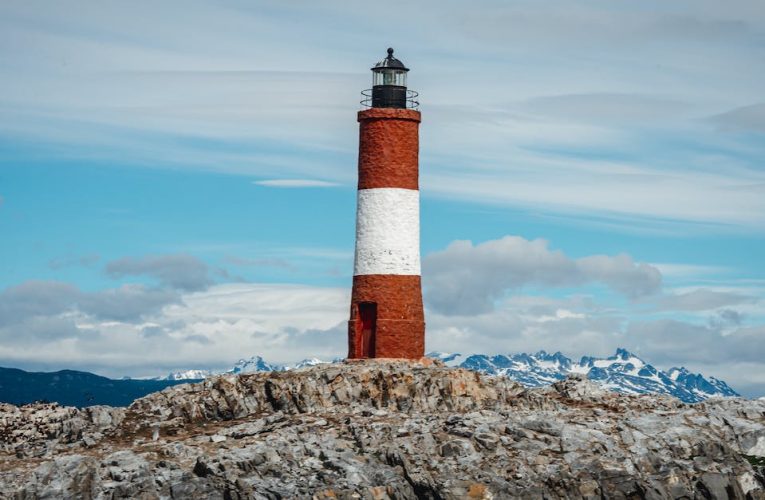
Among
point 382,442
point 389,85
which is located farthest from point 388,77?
point 382,442

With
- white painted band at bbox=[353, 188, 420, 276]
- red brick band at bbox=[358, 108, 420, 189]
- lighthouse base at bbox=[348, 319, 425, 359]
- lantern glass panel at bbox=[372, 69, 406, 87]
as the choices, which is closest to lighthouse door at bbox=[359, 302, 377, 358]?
lighthouse base at bbox=[348, 319, 425, 359]

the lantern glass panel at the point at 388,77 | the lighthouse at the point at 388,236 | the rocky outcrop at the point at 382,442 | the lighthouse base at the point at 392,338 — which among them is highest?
the lantern glass panel at the point at 388,77

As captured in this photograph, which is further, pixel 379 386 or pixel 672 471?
pixel 379 386

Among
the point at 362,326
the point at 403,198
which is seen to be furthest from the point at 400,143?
the point at 362,326

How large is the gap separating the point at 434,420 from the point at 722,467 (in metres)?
13.1

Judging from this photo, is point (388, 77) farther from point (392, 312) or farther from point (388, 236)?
point (392, 312)

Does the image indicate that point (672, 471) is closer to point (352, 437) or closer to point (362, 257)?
point (352, 437)

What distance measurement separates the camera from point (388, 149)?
75.3m

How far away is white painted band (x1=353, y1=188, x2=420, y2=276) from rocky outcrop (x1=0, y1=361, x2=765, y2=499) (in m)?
5.50

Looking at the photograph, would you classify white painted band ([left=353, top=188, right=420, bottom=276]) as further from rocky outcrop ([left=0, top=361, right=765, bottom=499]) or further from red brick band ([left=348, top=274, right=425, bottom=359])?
rocky outcrop ([left=0, top=361, right=765, bottom=499])

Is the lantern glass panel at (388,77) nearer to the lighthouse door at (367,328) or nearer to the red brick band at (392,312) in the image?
the red brick band at (392,312)

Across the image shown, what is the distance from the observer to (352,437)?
6216 cm

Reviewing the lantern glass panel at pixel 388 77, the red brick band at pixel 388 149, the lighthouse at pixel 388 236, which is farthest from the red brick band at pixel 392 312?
the lantern glass panel at pixel 388 77

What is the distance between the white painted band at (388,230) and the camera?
75188mm
